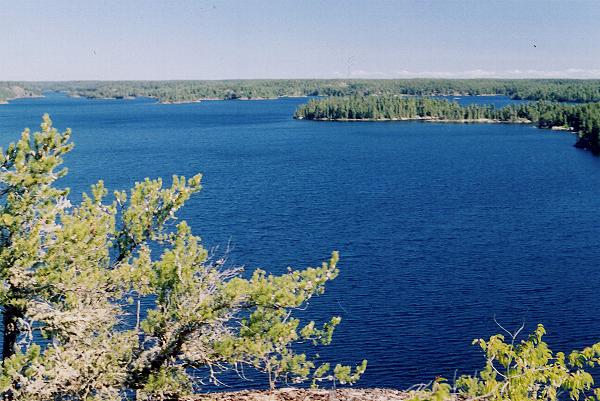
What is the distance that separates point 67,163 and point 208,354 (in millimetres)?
84167

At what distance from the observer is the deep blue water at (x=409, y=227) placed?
A: 37031 mm

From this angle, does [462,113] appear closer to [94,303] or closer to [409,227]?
[409,227]

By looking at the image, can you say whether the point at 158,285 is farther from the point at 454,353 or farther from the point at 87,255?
the point at 454,353

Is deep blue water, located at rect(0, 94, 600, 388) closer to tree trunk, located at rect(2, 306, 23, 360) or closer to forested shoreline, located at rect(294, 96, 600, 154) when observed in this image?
tree trunk, located at rect(2, 306, 23, 360)

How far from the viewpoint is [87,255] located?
14.0 metres

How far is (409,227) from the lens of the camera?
5872 centimetres

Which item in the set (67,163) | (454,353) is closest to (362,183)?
(67,163)

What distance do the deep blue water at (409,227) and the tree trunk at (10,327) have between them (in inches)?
768

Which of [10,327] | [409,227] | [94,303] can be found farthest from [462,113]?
[10,327]

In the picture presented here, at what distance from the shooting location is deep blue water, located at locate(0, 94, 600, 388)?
37.0m

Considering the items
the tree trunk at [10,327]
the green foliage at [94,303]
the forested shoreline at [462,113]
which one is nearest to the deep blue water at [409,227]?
the green foliage at [94,303]

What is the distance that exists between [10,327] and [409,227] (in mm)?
47614

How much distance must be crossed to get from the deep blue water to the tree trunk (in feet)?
64.0

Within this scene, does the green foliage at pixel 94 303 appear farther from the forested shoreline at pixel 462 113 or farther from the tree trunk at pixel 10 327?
the forested shoreline at pixel 462 113
